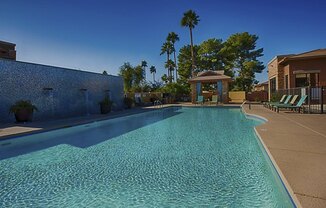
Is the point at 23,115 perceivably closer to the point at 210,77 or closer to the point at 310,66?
the point at 310,66

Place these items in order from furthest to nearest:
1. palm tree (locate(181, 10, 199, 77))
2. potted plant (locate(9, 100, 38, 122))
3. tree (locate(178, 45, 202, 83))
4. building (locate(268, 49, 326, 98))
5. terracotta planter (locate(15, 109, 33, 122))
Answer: tree (locate(178, 45, 202, 83))
palm tree (locate(181, 10, 199, 77))
building (locate(268, 49, 326, 98))
terracotta planter (locate(15, 109, 33, 122))
potted plant (locate(9, 100, 38, 122))

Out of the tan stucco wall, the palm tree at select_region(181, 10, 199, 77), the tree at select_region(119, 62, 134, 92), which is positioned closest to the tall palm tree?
the tree at select_region(119, 62, 134, 92)

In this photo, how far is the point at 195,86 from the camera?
25891 millimetres

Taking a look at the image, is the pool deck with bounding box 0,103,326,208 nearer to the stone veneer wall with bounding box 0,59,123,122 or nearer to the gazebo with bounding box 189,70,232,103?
the stone veneer wall with bounding box 0,59,123,122

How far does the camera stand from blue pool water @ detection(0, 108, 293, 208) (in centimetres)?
350

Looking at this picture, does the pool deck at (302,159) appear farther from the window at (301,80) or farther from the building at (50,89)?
the building at (50,89)

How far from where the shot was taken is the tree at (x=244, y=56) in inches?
1271

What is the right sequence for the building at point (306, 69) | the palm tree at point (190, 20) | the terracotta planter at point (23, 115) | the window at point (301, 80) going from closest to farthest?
1. the terracotta planter at point (23, 115)
2. the building at point (306, 69)
3. the window at point (301, 80)
4. the palm tree at point (190, 20)

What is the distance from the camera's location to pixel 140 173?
4711 millimetres

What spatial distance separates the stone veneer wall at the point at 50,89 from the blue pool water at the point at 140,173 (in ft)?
16.6

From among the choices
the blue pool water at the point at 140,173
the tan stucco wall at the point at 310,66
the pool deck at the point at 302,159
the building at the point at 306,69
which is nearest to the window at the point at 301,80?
the building at the point at 306,69

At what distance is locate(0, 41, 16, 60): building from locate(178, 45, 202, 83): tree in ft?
77.2

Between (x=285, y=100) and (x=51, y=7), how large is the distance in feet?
52.6

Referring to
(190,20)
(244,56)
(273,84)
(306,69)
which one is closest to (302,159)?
(306,69)
